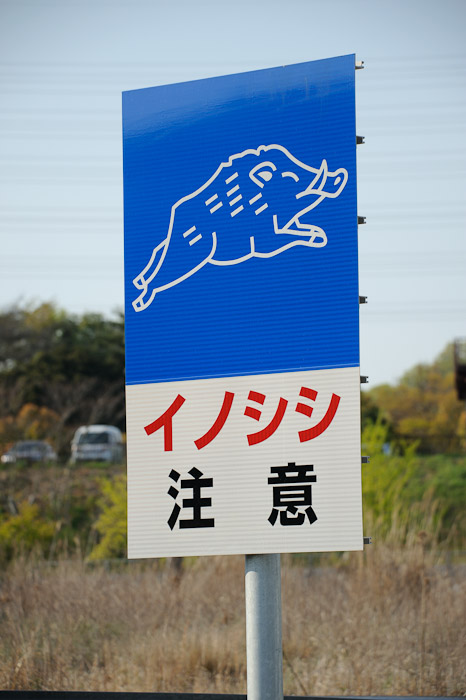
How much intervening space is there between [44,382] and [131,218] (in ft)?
93.3

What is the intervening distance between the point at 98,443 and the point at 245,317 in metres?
26.1

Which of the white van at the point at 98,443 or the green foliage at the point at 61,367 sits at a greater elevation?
the green foliage at the point at 61,367

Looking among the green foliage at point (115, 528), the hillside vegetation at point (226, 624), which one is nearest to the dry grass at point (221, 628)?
the hillside vegetation at point (226, 624)

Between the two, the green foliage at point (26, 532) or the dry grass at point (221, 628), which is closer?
the dry grass at point (221, 628)

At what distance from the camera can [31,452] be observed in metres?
25.1

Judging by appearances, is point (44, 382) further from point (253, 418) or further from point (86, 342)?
point (253, 418)

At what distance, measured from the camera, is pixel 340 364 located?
2.76 m

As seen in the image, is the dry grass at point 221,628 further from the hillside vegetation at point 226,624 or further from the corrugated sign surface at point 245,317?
the corrugated sign surface at point 245,317

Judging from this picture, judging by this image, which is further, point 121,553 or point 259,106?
point 121,553

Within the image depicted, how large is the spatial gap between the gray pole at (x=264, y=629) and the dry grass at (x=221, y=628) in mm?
2312

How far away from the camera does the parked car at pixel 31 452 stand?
23642 millimetres

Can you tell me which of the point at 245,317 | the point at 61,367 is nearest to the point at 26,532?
the point at 245,317

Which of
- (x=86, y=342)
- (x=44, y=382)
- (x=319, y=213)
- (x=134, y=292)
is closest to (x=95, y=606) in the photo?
(x=134, y=292)

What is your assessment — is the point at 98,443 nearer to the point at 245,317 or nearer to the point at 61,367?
the point at 61,367
